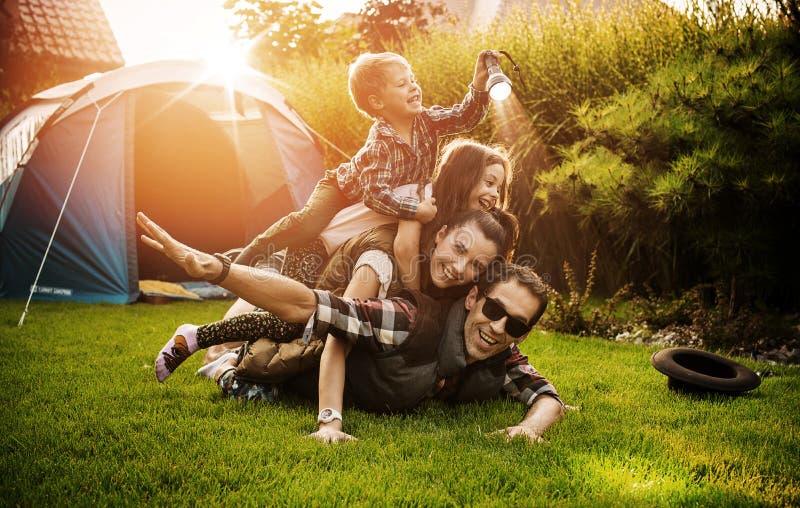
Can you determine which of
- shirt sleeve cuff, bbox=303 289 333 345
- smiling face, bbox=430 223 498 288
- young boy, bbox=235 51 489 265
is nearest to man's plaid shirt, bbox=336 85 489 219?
young boy, bbox=235 51 489 265

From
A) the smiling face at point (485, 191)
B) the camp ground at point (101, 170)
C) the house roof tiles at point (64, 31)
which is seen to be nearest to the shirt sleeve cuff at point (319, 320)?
the smiling face at point (485, 191)

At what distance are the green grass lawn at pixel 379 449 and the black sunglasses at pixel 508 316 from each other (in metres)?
0.37

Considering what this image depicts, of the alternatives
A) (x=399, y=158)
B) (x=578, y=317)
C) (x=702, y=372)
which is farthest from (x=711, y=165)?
(x=399, y=158)

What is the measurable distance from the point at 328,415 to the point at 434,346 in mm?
493

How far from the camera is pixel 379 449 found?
1929 millimetres

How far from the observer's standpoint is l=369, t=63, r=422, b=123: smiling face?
9.30 ft

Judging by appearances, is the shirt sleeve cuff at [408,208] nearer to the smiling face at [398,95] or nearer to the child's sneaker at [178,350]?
the smiling face at [398,95]

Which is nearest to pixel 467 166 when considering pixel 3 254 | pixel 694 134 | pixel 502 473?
pixel 502 473

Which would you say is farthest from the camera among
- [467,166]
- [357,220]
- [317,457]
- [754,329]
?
[754,329]

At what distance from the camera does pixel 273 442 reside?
197 cm

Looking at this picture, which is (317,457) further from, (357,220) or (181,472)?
(357,220)

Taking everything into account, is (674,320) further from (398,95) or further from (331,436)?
(331,436)

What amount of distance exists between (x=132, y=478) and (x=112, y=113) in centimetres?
432

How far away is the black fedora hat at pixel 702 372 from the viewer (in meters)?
2.69
